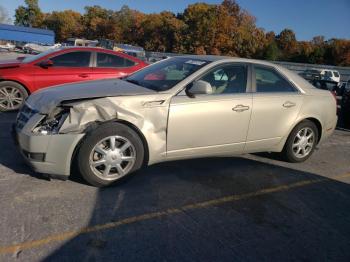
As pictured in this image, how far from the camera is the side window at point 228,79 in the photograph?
4.93 metres

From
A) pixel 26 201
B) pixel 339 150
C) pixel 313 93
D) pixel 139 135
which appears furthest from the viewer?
pixel 339 150

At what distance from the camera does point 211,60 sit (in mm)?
5062

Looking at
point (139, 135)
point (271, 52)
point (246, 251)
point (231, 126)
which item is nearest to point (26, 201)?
point (139, 135)

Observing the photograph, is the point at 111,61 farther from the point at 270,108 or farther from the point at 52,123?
the point at 52,123

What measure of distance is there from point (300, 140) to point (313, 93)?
740mm

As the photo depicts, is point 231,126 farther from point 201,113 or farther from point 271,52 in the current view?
point 271,52

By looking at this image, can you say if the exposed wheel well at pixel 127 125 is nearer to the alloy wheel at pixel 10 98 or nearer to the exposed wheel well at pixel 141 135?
the exposed wheel well at pixel 141 135

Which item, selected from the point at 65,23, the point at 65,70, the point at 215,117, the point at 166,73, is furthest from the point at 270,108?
the point at 65,23

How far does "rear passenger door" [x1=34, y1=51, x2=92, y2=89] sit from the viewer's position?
7867mm

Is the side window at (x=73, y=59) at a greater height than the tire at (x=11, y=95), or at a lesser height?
greater

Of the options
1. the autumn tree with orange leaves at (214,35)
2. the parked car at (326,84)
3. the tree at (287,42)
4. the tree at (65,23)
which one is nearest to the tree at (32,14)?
the tree at (65,23)

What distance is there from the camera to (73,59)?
27.0 feet

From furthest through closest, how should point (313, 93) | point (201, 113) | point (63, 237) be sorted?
point (313, 93)
point (201, 113)
point (63, 237)

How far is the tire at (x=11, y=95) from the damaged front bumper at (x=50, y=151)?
401cm
